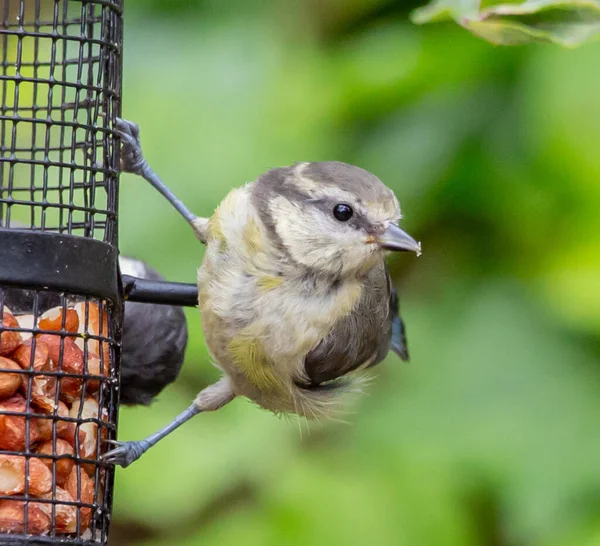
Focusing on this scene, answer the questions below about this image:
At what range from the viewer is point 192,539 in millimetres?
3121

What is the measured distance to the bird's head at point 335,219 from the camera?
252 centimetres

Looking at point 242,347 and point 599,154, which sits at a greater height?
point 599,154

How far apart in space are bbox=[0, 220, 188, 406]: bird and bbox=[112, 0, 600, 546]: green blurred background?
64 mm

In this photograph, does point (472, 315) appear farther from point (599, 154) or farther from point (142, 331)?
point (142, 331)

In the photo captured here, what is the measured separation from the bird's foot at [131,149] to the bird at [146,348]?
→ 0.29m

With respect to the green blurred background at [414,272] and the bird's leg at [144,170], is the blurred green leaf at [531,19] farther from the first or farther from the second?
the bird's leg at [144,170]

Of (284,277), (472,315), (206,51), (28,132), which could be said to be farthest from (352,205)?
(28,132)

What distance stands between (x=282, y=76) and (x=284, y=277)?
90 cm

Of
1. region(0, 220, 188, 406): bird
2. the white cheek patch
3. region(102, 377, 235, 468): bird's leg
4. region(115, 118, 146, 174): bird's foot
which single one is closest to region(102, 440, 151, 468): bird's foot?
region(102, 377, 235, 468): bird's leg

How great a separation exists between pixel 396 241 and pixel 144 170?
0.92 meters

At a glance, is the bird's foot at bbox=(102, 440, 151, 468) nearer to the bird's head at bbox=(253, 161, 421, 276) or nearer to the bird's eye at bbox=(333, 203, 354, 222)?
the bird's head at bbox=(253, 161, 421, 276)

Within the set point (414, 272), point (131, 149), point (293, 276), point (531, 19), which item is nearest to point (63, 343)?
point (293, 276)

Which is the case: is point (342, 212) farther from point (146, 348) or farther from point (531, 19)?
point (531, 19)

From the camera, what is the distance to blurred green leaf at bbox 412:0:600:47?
5.11ft
